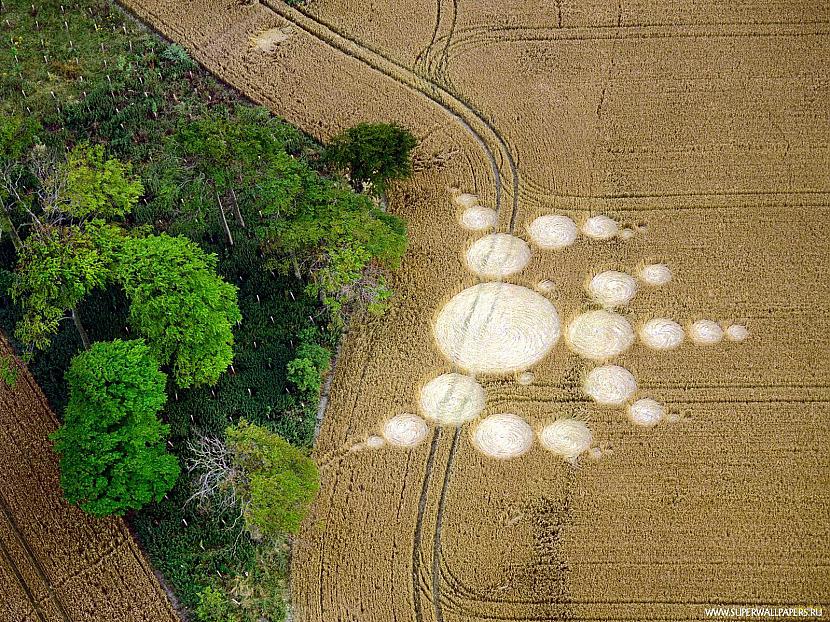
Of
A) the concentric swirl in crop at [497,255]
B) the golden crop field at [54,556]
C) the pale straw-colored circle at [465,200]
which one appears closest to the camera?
the golden crop field at [54,556]

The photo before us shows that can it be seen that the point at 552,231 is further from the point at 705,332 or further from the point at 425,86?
the point at 425,86

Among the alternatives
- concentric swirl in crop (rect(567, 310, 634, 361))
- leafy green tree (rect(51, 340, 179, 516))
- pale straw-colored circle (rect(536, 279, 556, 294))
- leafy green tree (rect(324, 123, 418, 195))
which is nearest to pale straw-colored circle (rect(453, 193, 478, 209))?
leafy green tree (rect(324, 123, 418, 195))

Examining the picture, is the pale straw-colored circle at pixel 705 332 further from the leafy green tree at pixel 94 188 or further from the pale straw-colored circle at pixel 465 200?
the leafy green tree at pixel 94 188

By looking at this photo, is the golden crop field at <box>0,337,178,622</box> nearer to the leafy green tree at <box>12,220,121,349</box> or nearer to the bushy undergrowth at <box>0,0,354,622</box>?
the bushy undergrowth at <box>0,0,354,622</box>

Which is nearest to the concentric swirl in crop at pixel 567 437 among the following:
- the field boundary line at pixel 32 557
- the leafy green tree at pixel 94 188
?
the field boundary line at pixel 32 557

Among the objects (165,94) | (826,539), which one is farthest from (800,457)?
(165,94)
